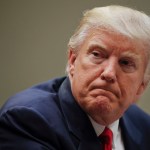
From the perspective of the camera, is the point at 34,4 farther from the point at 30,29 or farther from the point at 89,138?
the point at 89,138

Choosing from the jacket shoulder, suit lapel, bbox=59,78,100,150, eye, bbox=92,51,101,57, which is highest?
eye, bbox=92,51,101,57

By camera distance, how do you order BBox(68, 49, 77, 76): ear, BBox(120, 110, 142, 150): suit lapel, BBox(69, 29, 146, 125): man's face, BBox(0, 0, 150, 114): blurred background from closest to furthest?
BBox(69, 29, 146, 125): man's face, BBox(68, 49, 77, 76): ear, BBox(120, 110, 142, 150): suit lapel, BBox(0, 0, 150, 114): blurred background

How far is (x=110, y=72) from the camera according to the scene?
1129 mm

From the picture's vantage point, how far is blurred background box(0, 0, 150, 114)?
83.7 inches

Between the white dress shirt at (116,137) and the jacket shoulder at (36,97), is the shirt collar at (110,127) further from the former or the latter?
the jacket shoulder at (36,97)

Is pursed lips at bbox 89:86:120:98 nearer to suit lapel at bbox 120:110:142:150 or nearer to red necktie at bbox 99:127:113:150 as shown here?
red necktie at bbox 99:127:113:150

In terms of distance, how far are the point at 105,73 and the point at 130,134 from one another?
41cm

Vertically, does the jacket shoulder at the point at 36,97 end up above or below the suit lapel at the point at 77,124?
above

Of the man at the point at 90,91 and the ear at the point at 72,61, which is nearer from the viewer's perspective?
the man at the point at 90,91

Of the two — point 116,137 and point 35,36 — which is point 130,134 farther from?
point 35,36

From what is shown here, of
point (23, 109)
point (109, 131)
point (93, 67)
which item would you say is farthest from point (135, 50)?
point (23, 109)

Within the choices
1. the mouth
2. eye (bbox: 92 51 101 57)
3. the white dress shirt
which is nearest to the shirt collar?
the white dress shirt

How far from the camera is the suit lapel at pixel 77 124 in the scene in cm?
116

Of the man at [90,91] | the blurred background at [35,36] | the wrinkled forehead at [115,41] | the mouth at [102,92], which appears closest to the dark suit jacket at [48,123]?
the man at [90,91]
